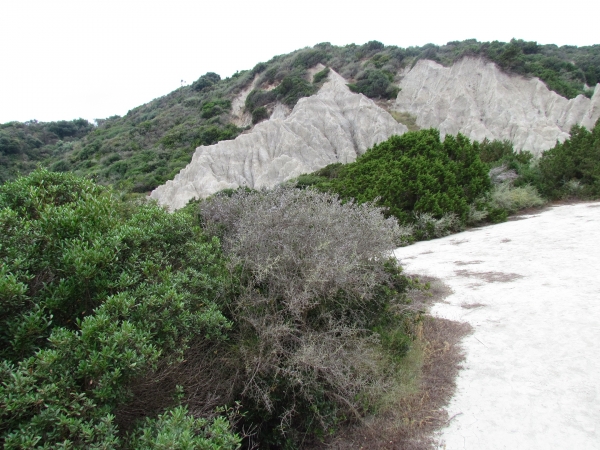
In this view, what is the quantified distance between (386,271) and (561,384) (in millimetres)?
1962

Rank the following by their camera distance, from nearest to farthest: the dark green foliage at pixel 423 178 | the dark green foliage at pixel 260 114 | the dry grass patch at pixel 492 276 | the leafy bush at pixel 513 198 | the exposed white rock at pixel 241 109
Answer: the dry grass patch at pixel 492 276, the dark green foliage at pixel 423 178, the leafy bush at pixel 513 198, the dark green foliage at pixel 260 114, the exposed white rock at pixel 241 109

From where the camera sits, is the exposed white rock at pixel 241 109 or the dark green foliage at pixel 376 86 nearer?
the dark green foliage at pixel 376 86

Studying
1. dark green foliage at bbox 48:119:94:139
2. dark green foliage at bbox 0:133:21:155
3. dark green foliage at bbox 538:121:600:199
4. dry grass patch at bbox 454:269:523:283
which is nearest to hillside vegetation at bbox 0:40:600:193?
dark green foliage at bbox 0:133:21:155

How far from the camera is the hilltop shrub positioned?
32.5 feet

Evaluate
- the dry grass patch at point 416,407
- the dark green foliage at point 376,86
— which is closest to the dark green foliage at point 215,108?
the dark green foliage at point 376,86

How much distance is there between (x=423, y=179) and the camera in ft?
32.9

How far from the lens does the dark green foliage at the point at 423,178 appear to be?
9.91 m

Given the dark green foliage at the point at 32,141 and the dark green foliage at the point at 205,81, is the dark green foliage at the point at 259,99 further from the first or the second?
the dark green foliage at the point at 205,81

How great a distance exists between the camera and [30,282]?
2.29m

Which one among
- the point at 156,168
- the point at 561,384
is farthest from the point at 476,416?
the point at 156,168

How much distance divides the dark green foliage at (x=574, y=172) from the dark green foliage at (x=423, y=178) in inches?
132

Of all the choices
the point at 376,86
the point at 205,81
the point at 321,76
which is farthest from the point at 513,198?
the point at 205,81

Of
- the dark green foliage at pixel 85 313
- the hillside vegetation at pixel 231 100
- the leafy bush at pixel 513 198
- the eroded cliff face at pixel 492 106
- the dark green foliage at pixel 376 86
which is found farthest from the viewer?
the dark green foliage at pixel 376 86

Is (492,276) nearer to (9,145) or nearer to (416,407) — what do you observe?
(416,407)
